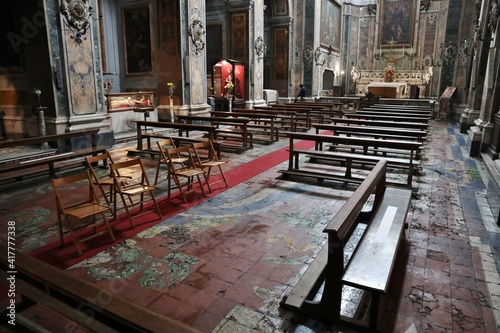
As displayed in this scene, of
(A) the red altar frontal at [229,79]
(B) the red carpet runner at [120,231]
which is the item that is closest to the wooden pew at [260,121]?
(B) the red carpet runner at [120,231]

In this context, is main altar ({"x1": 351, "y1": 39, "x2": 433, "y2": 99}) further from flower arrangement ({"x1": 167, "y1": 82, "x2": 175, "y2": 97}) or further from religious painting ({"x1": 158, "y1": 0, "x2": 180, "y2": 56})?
flower arrangement ({"x1": 167, "y1": 82, "x2": 175, "y2": 97})

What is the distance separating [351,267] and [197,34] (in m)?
10.7

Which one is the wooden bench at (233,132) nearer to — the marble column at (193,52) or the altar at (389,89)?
the marble column at (193,52)

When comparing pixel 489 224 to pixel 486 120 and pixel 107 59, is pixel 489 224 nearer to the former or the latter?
pixel 486 120

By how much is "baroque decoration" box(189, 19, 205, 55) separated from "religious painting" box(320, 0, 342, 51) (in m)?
12.0

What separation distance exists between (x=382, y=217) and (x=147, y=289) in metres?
2.22

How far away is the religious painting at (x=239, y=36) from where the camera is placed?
1562 cm

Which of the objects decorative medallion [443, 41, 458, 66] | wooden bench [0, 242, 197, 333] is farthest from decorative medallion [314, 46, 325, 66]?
wooden bench [0, 242, 197, 333]

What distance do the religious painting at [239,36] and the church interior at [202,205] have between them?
25.9 inches

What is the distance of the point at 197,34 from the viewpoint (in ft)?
38.0

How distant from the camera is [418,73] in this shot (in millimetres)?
22734

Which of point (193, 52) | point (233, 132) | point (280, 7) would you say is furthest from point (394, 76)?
point (233, 132)

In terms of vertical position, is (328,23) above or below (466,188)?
above

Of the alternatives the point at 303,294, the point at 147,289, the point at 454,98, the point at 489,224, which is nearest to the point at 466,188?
the point at 489,224
